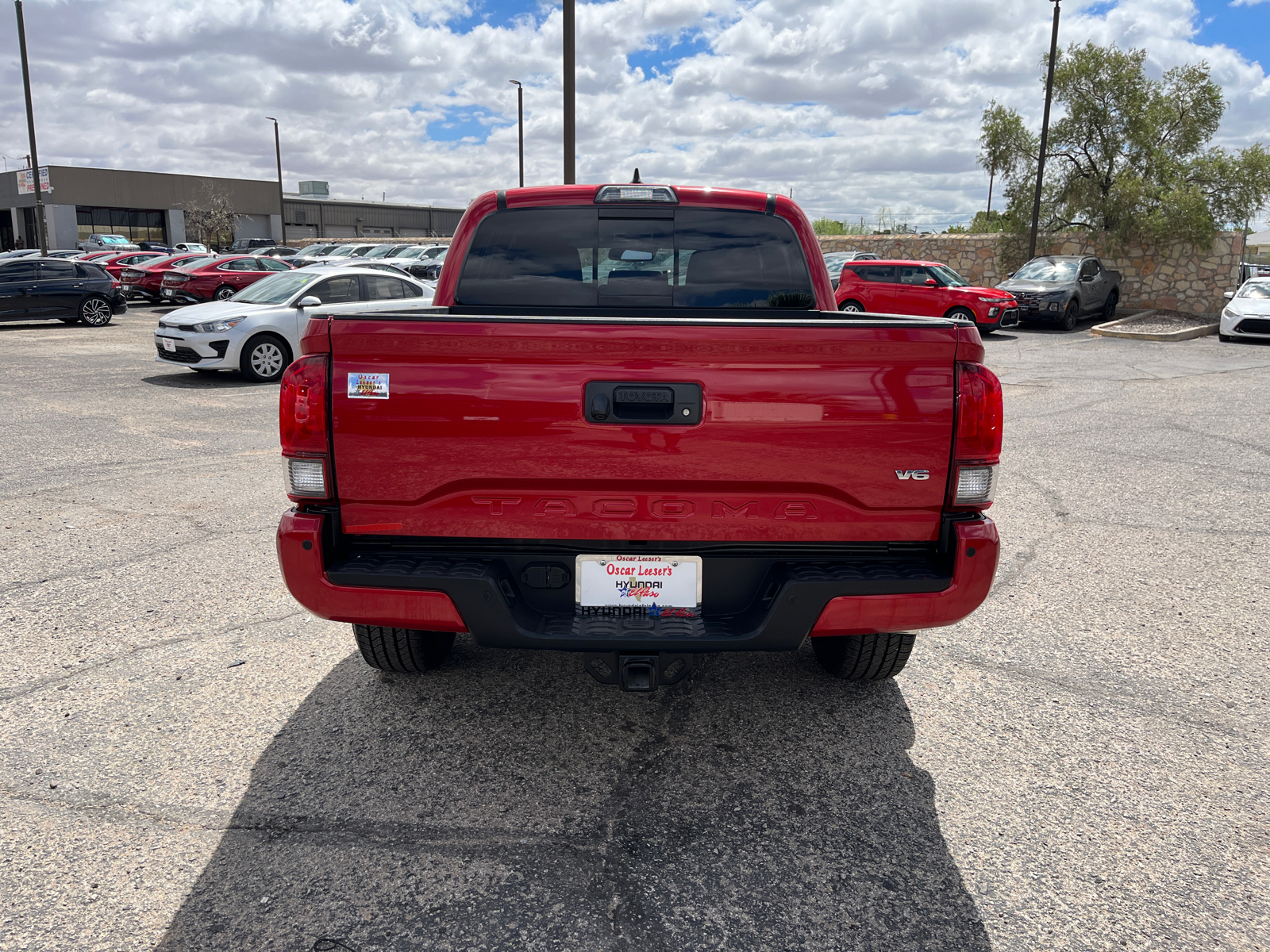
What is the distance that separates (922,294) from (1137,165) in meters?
11.5

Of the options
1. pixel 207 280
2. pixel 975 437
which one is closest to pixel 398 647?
pixel 975 437

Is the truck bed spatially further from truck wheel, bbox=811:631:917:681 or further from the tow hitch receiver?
truck wheel, bbox=811:631:917:681

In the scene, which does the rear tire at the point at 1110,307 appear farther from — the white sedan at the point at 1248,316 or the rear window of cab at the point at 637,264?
the rear window of cab at the point at 637,264

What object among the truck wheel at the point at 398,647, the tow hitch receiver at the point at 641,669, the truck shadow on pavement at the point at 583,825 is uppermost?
the tow hitch receiver at the point at 641,669

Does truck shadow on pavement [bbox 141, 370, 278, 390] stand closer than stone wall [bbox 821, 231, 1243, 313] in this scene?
Yes

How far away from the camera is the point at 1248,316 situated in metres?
19.9

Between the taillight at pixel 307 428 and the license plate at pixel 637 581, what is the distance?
32.5 inches

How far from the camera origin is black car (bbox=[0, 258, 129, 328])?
65.3 feet

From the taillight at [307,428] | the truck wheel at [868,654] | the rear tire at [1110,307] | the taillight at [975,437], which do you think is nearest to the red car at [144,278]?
the rear tire at [1110,307]

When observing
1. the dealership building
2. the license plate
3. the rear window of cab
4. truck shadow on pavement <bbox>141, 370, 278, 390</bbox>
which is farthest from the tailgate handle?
the dealership building

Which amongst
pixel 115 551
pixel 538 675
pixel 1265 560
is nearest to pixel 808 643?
pixel 538 675

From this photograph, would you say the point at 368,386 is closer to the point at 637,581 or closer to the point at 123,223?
the point at 637,581

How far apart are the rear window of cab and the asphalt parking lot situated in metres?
1.59

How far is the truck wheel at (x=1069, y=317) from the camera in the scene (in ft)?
73.7
